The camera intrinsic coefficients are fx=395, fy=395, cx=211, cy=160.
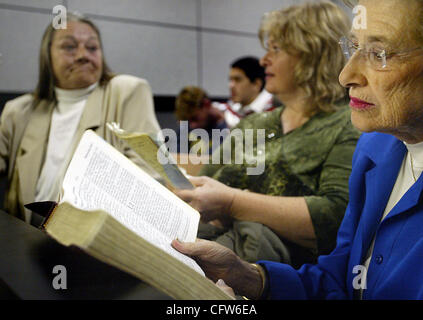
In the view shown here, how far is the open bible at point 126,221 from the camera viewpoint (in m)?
0.35

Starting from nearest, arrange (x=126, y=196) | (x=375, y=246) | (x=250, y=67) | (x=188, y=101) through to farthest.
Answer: (x=126, y=196), (x=375, y=246), (x=250, y=67), (x=188, y=101)

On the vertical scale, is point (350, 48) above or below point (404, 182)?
above

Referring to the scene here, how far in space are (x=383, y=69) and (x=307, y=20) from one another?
28.4 inches

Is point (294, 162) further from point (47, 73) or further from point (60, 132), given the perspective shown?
point (47, 73)

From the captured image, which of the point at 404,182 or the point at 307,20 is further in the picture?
the point at 307,20

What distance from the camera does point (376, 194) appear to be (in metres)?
0.78

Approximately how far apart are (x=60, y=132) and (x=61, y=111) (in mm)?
72

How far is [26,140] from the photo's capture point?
121 cm

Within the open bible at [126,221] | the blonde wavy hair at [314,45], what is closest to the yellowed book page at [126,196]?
the open bible at [126,221]

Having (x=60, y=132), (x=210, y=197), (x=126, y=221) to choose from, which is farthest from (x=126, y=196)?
(x=60, y=132)

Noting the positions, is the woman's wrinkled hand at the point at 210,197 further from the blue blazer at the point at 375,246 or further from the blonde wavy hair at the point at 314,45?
the blonde wavy hair at the point at 314,45

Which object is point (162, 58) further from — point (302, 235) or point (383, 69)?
point (383, 69)

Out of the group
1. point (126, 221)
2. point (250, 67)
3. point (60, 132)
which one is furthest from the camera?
point (250, 67)

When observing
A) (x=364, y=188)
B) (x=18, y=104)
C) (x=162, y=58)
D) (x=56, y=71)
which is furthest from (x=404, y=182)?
(x=162, y=58)
